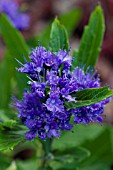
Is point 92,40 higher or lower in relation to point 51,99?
higher

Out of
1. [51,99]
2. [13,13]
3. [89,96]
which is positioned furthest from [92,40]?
[13,13]

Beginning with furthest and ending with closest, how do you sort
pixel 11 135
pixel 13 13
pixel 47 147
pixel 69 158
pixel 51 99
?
pixel 13 13 < pixel 69 158 < pixel 47 147 < pixel 11 135 < pixel 51 99

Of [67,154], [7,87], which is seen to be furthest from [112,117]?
[67,154]

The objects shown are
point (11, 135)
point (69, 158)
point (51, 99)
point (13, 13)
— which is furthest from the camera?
point (13, 13)

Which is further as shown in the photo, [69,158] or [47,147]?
[69,158]

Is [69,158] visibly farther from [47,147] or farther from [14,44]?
[14,44]
